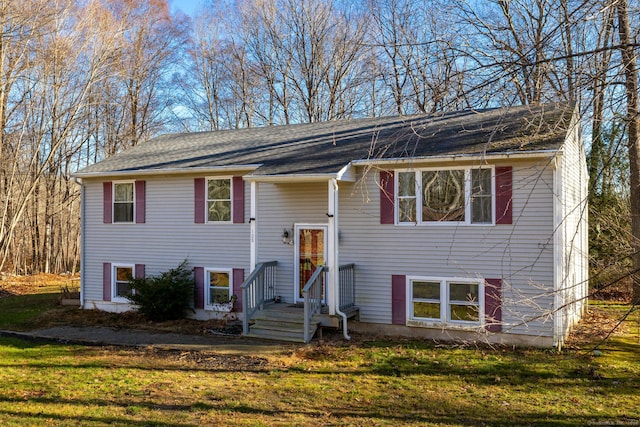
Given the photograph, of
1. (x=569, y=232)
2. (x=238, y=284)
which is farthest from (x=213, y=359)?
(x=569, y=232)

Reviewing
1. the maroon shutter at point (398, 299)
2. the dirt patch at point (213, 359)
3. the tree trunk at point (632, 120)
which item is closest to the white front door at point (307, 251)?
the maroon shutter at point (398, 299)

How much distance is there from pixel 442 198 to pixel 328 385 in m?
4.96

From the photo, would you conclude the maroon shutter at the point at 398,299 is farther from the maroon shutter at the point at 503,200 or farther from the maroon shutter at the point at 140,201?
the maroon shutter at the point at 140,201

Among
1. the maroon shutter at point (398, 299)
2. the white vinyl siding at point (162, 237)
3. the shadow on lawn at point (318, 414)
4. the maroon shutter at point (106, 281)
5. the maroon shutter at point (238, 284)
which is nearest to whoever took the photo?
the shadow on lawn at point (318, 414)

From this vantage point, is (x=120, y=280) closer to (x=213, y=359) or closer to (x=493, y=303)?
(x=213, y=359)

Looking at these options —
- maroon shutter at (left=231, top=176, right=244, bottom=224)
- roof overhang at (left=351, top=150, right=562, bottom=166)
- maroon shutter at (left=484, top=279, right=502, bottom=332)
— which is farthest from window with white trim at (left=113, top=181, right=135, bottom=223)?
maroon shutter at (left=484, top=279, right=502, bottom=332)

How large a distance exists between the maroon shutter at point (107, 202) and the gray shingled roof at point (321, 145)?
1.62 feet

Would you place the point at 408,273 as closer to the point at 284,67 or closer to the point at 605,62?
the point at 605,62

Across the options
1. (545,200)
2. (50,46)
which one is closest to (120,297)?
(545,200)

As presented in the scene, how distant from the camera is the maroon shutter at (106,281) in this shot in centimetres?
1513

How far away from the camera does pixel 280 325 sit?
11.6 meters

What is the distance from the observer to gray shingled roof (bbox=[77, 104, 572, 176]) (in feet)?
35.1

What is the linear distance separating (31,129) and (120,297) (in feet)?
48.0

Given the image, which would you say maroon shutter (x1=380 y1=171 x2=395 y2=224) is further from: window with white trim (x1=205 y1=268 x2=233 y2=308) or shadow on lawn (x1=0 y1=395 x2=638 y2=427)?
shadow on lawn (x1=0 y1=395 x2=638 y2=427)
